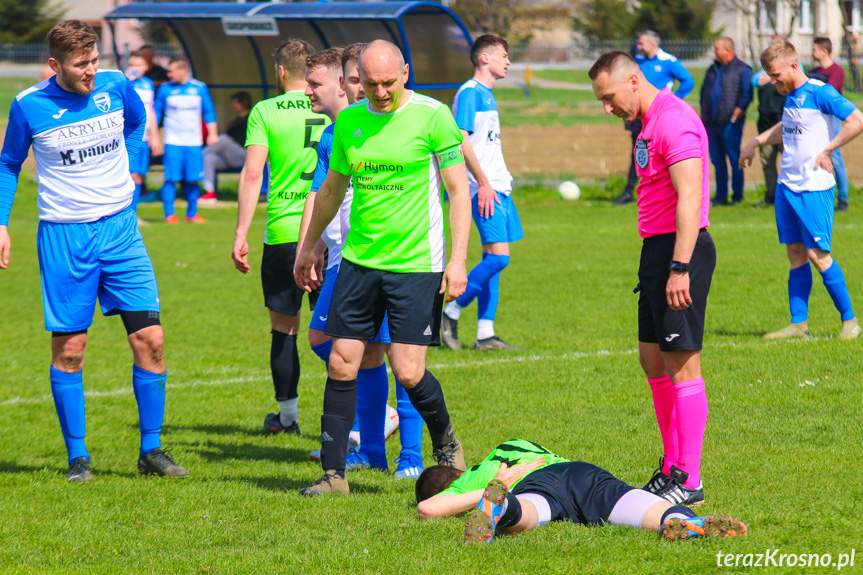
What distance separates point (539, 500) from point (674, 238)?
4.30 feet

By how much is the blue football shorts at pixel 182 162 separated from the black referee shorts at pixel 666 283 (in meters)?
12.6

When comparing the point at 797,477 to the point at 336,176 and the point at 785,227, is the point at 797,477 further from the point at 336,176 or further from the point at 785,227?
the point at 785,227

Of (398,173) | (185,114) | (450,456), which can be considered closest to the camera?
(398,173)

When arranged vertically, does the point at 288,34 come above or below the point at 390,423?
above

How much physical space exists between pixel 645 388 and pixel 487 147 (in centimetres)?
277

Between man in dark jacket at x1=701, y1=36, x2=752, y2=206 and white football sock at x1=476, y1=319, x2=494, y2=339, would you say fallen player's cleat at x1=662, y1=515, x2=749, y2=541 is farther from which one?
man in dark jacket at x1=701, y1=36, x2=752, y2=206

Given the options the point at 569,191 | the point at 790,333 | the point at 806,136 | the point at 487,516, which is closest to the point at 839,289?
A: the point at 790,333

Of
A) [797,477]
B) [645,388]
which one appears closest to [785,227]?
[645,388]

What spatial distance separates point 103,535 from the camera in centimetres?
431

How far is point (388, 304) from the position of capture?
15.3 ft

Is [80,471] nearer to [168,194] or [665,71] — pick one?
[168,194]

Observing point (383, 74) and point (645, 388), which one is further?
point (645, 388)

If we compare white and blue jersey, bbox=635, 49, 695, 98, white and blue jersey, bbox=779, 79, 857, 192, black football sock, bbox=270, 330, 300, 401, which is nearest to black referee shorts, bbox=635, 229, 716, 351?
black football sock, bbox=270, 330, 300, 401

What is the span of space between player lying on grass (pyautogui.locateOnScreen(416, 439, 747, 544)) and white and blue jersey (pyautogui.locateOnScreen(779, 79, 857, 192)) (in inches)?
175
